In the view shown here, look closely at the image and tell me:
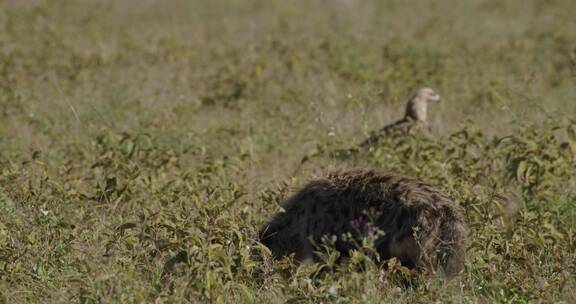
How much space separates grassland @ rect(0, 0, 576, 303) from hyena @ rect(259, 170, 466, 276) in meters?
0.16

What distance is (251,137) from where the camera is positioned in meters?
8.16

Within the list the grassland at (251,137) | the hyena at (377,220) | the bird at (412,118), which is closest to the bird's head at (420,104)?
the bird at (412,118)

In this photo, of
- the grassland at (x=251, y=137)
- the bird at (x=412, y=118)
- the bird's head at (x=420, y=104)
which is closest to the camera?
the grassland at (x=251, y=137)

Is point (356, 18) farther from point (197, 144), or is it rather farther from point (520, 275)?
point (520, 275)

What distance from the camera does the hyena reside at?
465 centimetres

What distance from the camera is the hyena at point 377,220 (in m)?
4.65

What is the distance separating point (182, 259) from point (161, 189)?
1.48 m

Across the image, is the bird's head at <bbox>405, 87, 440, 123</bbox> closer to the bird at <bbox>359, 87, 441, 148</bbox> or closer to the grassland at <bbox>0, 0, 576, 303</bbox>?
the bird at <bbox>359, 87, 441, 148</bbox>

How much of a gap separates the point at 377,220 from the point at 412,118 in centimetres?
386

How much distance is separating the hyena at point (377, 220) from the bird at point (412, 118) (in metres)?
2.09

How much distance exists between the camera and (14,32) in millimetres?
12172

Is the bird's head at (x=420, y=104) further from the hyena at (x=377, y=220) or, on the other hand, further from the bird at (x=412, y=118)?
the hyena at (x=377, y=220)

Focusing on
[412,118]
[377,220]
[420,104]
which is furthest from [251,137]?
[377,220]

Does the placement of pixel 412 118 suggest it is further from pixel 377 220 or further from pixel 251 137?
pixel 377 220
